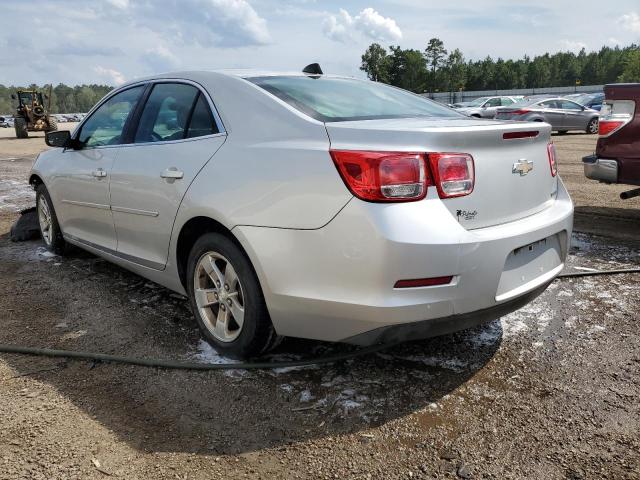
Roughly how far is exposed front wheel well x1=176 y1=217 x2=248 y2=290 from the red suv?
4335 mm

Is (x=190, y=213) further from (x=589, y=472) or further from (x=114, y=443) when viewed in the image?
(x=589, y=472)

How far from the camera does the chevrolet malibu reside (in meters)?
2.35

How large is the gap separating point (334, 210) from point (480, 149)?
741 mm

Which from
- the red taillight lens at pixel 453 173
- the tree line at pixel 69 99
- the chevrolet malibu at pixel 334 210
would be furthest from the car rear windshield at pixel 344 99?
the tree line at pixel 69 99

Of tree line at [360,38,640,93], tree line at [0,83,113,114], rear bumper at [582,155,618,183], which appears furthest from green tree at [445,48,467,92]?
rear bumper at [582,155,618,183]

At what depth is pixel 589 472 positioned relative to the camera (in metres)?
2.15

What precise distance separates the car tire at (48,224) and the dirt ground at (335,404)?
130 centimetres

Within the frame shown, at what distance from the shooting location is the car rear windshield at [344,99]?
9.49 ft

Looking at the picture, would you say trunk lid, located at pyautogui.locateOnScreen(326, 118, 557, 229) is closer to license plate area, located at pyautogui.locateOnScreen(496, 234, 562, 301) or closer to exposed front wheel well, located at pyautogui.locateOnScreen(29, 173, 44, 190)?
license plate area, located at pyautogui.locateOnScreen(496, 234, 562, 301)

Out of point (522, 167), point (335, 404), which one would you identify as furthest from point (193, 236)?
point (522, 167)

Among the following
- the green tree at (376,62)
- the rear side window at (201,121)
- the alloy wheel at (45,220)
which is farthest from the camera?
the green tree at (376,62)

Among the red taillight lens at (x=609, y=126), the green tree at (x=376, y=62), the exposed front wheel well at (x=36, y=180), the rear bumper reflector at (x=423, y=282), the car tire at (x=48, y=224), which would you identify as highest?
the green tree at (x=376, y=62)

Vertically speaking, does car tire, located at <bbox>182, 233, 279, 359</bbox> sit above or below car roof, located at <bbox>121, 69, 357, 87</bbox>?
below

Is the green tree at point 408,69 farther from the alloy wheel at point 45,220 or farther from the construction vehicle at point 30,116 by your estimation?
the alloy wheel at point 45,220
